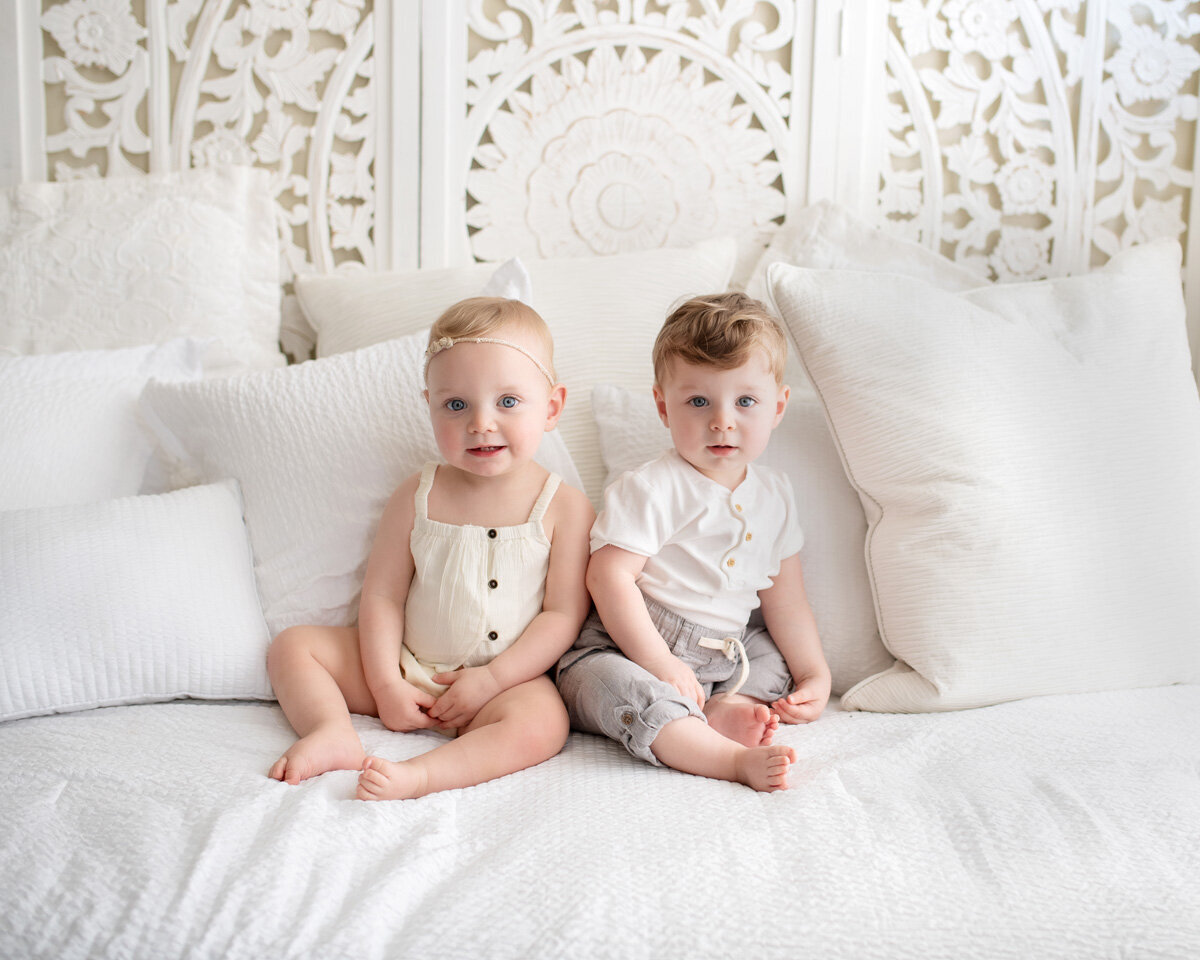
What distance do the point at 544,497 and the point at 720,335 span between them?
31 centimetres

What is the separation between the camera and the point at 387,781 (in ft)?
2.88

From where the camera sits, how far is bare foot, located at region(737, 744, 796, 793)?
0.91m

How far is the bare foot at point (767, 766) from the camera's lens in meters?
0.91

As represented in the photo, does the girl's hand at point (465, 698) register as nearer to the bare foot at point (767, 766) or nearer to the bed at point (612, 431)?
the bed at point (612, 431)

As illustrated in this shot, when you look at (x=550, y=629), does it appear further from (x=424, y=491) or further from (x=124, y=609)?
(x=124, y=609)

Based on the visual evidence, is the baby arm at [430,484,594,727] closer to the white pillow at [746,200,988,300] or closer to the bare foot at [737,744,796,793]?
the bare foot at [737,744,796,793]

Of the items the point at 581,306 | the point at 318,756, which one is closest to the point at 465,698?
the point at 318,756

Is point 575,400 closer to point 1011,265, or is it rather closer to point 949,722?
point 949,722

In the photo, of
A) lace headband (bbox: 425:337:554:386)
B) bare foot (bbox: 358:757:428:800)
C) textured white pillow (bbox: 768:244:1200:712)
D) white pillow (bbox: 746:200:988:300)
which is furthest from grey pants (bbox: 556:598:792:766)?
white pillow (bbox: 746:200:988:300)

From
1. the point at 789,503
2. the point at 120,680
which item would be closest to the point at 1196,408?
the point at 789,503

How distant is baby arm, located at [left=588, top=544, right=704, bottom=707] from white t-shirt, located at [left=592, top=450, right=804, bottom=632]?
0.8 inches

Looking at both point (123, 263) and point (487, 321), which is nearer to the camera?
point (487, 321)

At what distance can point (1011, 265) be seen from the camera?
1.70 m

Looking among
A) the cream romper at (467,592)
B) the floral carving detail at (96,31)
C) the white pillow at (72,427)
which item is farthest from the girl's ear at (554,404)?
the floral carving detail at (96,31)
